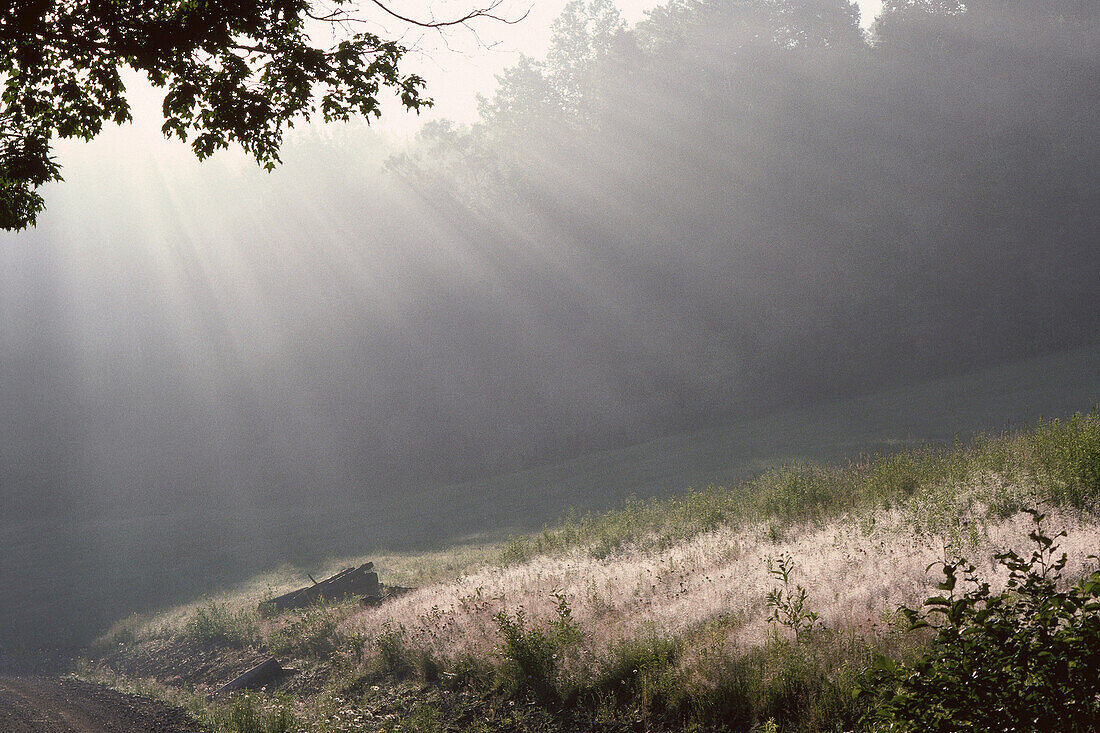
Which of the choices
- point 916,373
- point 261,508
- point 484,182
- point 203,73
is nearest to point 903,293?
point 916,373

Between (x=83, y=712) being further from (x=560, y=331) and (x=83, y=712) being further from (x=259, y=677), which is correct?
(x=560, y=331)

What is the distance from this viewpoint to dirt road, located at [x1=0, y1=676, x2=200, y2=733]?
984cm

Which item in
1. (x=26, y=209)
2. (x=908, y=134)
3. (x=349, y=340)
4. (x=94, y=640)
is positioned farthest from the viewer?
(x=349, y=340)

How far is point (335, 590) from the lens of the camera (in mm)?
16953

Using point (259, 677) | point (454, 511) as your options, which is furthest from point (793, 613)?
point (454, 511)

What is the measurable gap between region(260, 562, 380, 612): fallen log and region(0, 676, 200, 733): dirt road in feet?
13.2

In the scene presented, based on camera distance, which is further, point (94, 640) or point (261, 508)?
point (261, 508)

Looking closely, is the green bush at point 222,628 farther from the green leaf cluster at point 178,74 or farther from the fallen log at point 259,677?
the green leaf cluster at point 178,74

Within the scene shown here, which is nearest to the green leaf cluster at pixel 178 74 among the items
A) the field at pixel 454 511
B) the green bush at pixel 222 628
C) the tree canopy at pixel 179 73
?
the tree canopy at pixel 179 73

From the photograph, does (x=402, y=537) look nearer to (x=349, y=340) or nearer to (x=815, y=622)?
(x=815, y=622)

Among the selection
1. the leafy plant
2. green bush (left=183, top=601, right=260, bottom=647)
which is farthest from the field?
the leafy plant

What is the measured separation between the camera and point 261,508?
43.6 m

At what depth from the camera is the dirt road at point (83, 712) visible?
32.3 feet

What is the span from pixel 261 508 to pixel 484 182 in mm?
28403
